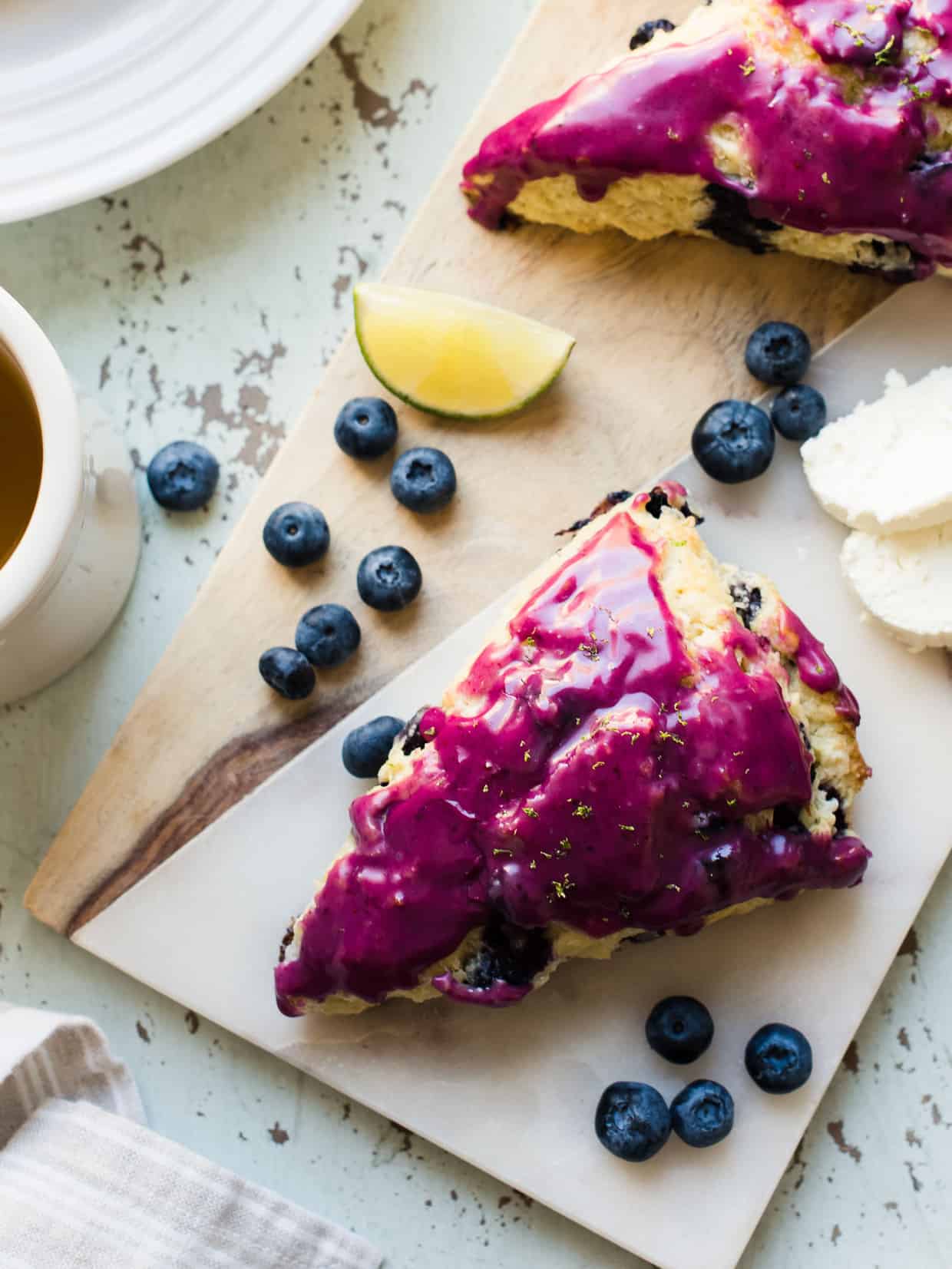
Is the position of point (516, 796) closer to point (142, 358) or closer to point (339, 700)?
point (339, 700)

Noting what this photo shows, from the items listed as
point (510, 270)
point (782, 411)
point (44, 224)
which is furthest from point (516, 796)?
point (44, 224)

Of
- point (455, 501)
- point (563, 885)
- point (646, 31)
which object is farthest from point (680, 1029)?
point (646, 31)

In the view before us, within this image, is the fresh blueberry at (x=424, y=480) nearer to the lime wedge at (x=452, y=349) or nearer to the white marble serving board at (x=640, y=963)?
the lime wedge at (x=452, y=349)

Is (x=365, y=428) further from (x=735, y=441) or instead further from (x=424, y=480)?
(x=735, y=441)

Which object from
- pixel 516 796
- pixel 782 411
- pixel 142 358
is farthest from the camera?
pixel 142 358

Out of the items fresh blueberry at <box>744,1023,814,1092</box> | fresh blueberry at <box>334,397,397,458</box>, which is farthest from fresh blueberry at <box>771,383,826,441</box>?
fresh blueberry at <box>744,1023,814,1092</box>

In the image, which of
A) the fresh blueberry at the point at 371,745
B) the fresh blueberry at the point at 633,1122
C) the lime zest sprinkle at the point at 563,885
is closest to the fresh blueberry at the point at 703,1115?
the fresh blueberry at the point at 633,1122
